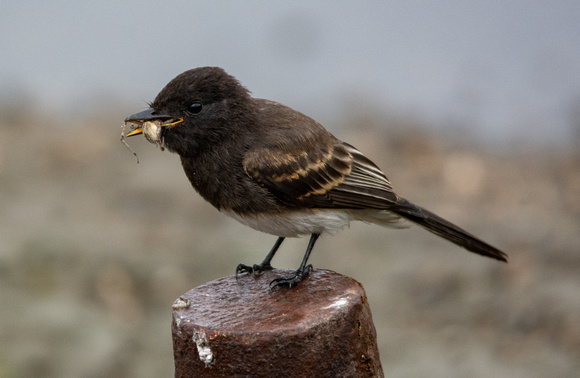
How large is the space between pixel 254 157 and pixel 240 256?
10.3ft

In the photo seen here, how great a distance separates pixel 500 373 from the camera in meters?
6.77

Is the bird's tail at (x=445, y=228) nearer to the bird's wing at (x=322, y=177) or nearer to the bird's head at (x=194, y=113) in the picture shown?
the bird's wing at (x=322, y=177)

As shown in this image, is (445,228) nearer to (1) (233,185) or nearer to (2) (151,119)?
(1) (233,185)

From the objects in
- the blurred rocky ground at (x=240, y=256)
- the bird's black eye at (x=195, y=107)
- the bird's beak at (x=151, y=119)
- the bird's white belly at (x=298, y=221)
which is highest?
the bird's black eye at (x=195, y=107)

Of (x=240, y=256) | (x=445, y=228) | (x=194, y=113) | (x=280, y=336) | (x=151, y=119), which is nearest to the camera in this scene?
(x=280, y=336)

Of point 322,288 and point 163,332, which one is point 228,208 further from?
point 163,332

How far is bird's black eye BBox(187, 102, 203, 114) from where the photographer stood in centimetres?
468

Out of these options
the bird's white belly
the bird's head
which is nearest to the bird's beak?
the bird's head

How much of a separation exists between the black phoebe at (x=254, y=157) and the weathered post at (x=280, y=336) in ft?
2.31

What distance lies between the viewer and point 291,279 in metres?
4.29

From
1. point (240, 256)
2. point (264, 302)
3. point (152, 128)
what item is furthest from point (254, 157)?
point (240, 256)

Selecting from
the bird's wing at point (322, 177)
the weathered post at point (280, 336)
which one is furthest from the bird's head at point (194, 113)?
the weathered post at point (280, 336)

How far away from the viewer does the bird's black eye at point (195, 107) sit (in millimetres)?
4676

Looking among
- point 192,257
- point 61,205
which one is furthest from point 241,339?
point 61,205
